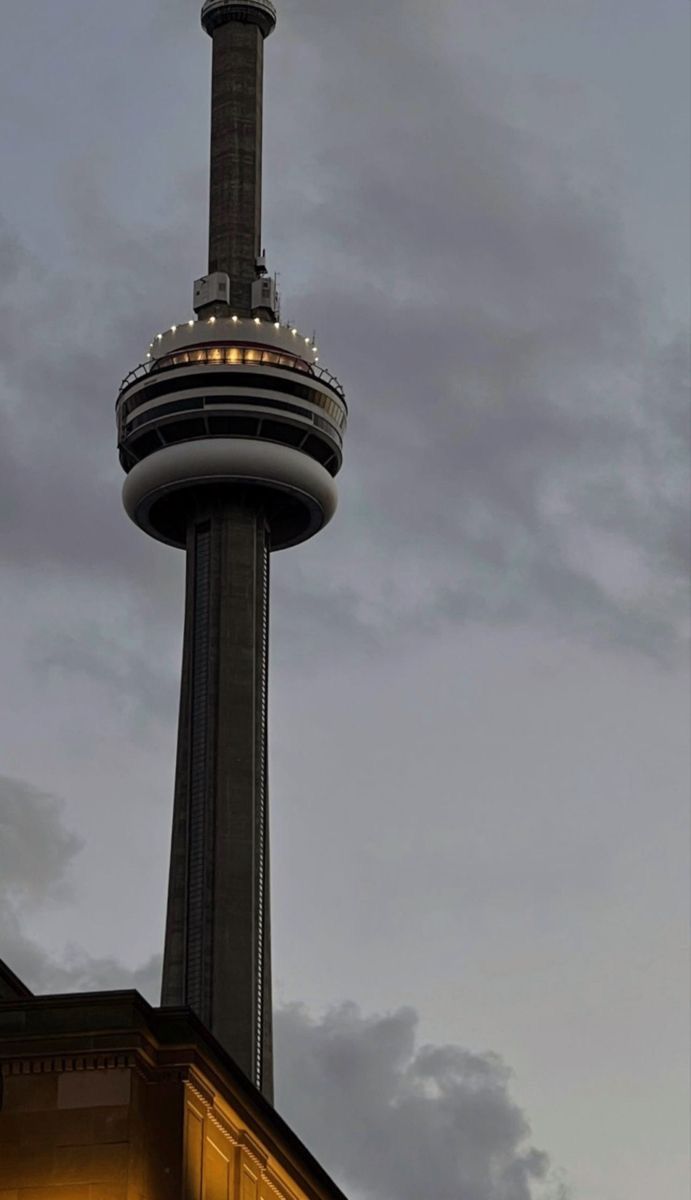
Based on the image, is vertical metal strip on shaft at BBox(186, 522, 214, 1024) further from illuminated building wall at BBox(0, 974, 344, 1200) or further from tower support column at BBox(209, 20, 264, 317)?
illuminated building wall at BBox(0, 974, 344, 1200)

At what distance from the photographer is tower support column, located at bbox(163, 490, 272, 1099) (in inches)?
6314

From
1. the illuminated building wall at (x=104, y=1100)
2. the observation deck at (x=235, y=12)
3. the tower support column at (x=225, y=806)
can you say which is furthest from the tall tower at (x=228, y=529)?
the illuminated building wall at (x=104, y=1100)

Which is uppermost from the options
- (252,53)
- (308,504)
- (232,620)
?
(252,53)

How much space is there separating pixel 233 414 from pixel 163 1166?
11621cm

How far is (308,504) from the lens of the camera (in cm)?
17662

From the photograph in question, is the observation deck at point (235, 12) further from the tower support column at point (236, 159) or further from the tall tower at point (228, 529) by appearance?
the tall tower at point (228, 529)

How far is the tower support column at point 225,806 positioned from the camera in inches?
6314

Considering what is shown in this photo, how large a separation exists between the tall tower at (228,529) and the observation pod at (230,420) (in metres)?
0.10

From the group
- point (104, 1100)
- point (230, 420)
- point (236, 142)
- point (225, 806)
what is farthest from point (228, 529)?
point (104, 1100)

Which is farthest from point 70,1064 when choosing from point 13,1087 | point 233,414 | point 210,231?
point 210,231

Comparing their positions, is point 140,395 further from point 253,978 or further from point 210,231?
point 253,978

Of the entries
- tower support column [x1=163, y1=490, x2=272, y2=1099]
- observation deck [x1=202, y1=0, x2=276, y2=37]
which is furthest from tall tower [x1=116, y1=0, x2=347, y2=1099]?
observation deck [x1=202, y1=0, x2=276, y2=37]

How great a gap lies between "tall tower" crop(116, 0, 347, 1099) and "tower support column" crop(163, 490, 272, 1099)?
10 cm

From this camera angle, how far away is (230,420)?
17175 cm
